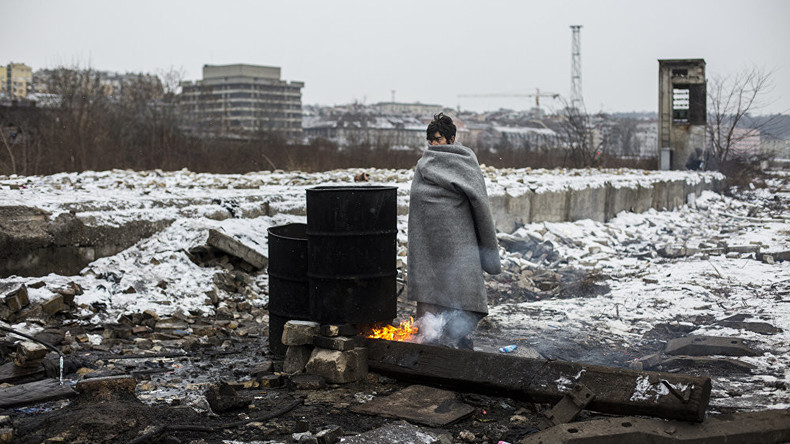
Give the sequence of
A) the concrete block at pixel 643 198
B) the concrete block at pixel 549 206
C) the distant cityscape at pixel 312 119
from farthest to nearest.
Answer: the distant cityscape at pixel 312 119, the concrete block at pixel 643 198, the concrete block at pixel 549 206

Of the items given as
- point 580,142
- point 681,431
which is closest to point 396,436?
point 681,431

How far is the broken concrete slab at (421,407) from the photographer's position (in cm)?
462

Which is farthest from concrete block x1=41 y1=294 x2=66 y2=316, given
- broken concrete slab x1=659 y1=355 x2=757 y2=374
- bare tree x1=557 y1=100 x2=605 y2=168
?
bare tree x1=557 y1=100 x2=605 y2=168

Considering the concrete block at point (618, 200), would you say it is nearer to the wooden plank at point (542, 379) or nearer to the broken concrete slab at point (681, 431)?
the wooden plank at point (542, 379)

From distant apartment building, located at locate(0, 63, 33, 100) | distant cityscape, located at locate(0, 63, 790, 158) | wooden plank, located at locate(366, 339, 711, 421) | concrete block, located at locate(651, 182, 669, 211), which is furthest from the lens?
distant apartment building, located at locate(0, 63, 33, 100)

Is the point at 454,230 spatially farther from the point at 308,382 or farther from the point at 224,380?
the point at 224,380

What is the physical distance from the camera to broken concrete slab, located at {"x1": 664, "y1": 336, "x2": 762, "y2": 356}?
5.90m

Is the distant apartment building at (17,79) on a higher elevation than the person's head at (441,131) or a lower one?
higher

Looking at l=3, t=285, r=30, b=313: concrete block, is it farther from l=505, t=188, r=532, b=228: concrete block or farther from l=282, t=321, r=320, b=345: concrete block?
Result: l=505, t=188, r=532, b=228: concrete block

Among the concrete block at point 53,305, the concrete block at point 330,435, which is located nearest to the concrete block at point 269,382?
the concrete block at point 330,435

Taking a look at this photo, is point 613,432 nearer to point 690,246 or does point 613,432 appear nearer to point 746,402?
point 746,402

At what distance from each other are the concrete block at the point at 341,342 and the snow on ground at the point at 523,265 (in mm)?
1800

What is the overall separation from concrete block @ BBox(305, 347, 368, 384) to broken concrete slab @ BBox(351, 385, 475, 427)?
18.1 inches

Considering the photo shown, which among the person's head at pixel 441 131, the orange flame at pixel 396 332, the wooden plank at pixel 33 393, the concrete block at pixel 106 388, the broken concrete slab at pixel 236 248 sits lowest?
the wooden plank at pixel 33 393
